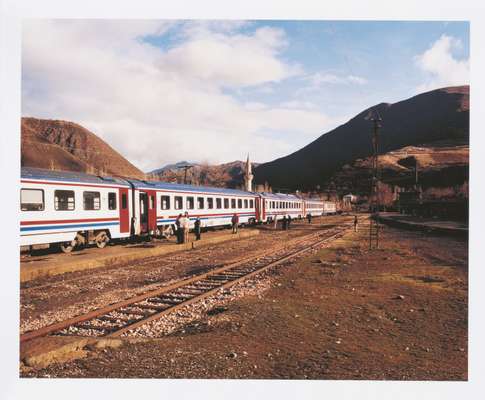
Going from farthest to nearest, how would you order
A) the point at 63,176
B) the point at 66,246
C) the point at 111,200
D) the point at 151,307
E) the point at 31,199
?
1. the point at 111,200
2. the point at 66,246
3. the point at 63,176
4. the point at 31,199
5. the point at 151,307

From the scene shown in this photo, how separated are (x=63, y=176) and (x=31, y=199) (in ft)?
6.15

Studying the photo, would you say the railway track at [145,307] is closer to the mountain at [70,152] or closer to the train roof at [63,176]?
the train roof at [63,176]

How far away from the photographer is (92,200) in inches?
626

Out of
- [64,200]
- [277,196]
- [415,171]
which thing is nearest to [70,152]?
[277,196]

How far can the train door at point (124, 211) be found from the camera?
57.7 ft

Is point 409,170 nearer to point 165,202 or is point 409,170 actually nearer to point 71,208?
point 165,202

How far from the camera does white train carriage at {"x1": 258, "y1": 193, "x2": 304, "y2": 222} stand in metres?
37.7

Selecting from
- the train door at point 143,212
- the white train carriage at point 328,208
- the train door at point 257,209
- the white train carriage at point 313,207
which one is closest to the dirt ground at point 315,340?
the train door at point 143,212

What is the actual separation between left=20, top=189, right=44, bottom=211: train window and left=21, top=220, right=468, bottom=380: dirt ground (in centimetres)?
877

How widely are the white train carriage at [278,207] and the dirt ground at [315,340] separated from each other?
2531 cm

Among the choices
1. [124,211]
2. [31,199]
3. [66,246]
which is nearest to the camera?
[31,199]

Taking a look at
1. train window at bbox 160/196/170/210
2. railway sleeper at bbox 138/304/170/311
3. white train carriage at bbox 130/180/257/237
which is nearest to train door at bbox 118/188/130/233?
white train carriage at bbox 130/180/257/237
